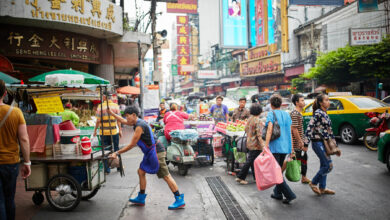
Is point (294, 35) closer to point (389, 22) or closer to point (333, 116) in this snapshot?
point (389, 22)

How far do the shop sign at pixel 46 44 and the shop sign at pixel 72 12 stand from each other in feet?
3.86

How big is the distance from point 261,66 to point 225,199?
34257 millimetres

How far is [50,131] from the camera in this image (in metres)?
4.61

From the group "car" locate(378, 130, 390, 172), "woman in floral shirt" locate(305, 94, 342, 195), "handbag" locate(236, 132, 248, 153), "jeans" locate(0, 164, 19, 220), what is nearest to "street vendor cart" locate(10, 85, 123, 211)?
"jeans" locate(0, 164, 19, 220)

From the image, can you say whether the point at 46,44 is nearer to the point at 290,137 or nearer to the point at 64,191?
the point at 64,191

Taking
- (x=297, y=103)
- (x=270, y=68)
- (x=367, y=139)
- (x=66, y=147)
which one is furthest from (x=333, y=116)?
(x=270, y=68)

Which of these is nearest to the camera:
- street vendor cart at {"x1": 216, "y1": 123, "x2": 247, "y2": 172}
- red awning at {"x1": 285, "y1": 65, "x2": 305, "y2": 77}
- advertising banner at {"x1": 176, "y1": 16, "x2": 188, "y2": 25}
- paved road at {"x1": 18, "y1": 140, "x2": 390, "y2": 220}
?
paved road at {"x1": 18, "y1": 140, "x2": 390, "y2": 220}

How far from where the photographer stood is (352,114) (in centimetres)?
973

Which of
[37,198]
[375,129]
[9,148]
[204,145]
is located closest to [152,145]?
[9,148]

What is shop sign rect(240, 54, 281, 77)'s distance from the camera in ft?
114

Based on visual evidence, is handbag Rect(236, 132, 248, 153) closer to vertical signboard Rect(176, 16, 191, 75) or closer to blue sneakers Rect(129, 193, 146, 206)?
blue sneakers Rect(129, 193, 146, 206)

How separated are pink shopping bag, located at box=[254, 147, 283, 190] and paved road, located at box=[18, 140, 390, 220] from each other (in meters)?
0.47

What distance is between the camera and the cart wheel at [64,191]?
4438 millimetres

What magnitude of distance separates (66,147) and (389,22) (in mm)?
21975
